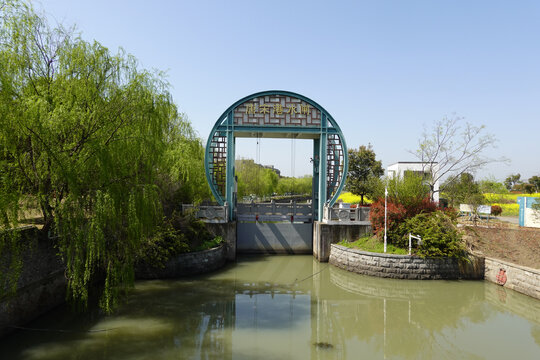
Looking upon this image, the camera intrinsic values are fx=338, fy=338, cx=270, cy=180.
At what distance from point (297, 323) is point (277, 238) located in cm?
685

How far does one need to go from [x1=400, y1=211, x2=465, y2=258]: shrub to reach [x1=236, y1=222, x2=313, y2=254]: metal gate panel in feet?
13.7

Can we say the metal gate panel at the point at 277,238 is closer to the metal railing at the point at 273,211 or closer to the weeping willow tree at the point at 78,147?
the metal railing at the point at 273,211

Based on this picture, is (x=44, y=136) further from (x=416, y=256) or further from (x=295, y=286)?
(x=416, y=256)

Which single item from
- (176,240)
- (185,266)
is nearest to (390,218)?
(185,266)

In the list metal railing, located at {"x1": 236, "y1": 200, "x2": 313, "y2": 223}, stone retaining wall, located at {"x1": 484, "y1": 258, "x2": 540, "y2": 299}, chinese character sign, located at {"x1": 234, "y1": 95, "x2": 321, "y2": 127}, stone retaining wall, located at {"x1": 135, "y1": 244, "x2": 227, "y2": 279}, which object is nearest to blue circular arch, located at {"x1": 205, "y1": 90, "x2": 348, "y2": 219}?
chinese character sign, located at {"x1": 234, "y1": 95, "x2": 321, "y2": 127}

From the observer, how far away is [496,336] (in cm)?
700

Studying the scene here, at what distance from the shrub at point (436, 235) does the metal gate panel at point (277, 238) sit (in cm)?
418

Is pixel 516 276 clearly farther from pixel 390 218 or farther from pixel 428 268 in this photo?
pixel 390 218

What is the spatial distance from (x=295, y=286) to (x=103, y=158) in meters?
6.61

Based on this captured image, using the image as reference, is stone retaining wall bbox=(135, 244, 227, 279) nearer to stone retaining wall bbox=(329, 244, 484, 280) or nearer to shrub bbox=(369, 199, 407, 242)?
stone retaining wall bbox=(329, 244, 484, 280)

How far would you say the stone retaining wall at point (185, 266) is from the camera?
10.4 metres

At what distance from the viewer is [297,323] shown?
7508 mm

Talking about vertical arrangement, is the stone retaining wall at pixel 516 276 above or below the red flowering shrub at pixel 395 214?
below

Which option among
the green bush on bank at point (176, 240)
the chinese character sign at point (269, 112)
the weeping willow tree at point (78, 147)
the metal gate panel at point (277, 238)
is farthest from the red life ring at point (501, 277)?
the weeping willow tree at point (78, 147)
